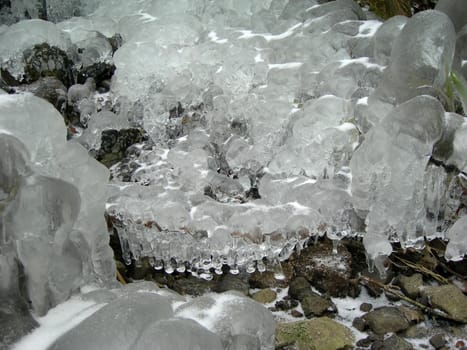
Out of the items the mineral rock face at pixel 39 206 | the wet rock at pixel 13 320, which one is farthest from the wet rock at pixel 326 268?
the wet rock at pixel 13 320

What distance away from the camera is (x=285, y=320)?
11.0 ft

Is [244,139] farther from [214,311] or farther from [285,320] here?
[214,311]

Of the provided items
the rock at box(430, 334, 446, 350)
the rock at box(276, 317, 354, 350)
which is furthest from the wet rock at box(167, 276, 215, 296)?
the rock at box(430, 334, 446, 350)

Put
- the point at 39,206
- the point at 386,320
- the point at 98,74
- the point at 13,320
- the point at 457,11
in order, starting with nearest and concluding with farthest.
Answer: the point at 13,320 → the point at 39,206 → the point at 386,320 → the point at 457,11 → the point at 98,74

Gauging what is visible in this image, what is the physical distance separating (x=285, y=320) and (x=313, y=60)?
251 centimetres

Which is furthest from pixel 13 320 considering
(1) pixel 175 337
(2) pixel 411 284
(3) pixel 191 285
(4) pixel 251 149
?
(4) pixel 251 149

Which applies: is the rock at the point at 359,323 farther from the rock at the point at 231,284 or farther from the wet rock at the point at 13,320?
the wet rock at the point at 13,320

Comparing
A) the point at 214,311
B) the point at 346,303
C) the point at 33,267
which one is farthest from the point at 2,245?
the point at 346,303

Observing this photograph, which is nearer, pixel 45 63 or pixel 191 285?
pixel 191 285

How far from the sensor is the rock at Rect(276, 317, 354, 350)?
3.16 meters

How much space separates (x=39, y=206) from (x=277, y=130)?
2.74 meters

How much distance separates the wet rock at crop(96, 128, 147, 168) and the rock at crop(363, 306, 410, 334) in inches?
97.3

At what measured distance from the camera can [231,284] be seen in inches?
139

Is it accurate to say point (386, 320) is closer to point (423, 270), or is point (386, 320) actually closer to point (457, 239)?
point (423, 270)
